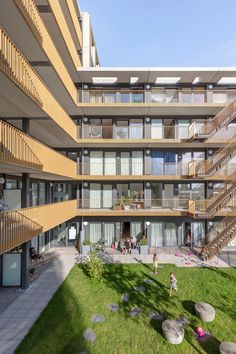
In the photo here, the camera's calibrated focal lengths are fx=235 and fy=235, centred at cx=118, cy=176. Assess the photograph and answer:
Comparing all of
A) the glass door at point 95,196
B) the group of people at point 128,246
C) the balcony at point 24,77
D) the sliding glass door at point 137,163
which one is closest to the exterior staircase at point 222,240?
the group of people at point 128,246

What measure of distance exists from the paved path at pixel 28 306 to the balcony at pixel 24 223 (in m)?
3.62

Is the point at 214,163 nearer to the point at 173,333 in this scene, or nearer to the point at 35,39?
the point at 173,333

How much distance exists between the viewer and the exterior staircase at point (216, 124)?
20000mm

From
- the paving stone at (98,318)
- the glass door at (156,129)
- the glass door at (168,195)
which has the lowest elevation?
the paving stone at (98,318)

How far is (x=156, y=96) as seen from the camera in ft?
76.6

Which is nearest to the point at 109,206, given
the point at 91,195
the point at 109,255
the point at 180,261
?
the point at 91,195

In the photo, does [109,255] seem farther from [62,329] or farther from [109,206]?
[62,329]

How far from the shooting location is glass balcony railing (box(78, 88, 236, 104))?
22.9m

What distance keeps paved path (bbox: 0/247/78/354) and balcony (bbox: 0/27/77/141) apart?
10194 millimetres

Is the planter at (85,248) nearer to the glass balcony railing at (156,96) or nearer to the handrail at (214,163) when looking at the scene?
the handrail at (214,163)

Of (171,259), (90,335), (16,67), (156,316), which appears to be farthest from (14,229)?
(171,259)

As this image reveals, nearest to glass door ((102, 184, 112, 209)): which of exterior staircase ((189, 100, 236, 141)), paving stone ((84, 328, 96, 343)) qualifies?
exterior staircase ((189, 100, 236, 141))

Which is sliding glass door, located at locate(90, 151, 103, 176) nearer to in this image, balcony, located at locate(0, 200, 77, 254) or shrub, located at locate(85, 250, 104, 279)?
balcony, located at locate(0, 200, 77, 254)

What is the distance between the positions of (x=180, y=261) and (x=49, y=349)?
42.0 feet
